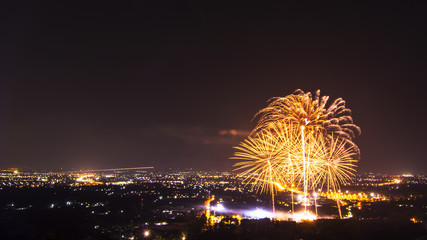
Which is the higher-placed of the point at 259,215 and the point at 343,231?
the point at 343,231

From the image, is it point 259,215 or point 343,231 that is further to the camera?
point 259,215

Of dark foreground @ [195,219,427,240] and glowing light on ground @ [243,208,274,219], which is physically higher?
dark foreground @ [195,219,427,240]

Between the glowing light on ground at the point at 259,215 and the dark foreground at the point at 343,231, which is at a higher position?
the dark foreground at the point at 343,231

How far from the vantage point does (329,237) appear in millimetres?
14750

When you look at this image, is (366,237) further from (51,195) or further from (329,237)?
(51,195)

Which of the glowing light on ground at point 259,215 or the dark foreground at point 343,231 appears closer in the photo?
the dark foreground at point 343,231

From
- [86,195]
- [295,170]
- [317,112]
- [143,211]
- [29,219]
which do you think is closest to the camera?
[317,112]

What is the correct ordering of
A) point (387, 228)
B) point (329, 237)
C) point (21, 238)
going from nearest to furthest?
point (329, 237) < point (387, 228) < point (21, 238)

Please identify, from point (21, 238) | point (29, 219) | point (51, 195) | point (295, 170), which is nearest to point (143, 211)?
point (29, 219)

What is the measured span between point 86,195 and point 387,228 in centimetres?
7297

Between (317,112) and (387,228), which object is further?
(387,228)

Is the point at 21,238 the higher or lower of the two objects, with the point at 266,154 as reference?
lower

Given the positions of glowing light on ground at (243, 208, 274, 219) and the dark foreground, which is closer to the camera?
the dark foreground

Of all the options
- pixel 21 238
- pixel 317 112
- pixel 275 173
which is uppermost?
pixel 317 112
